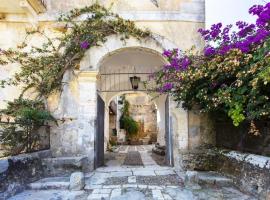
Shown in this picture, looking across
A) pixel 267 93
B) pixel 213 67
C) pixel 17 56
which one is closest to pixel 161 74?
pixel 213 67

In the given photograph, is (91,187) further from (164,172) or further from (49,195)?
(164,172)

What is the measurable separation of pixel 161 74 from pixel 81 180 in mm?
2713

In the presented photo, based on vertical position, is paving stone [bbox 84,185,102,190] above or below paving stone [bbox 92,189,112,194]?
above

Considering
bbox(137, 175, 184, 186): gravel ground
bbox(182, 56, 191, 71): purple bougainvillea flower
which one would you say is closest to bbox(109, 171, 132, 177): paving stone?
bbox(137, 175, 184, 186): gravel ground

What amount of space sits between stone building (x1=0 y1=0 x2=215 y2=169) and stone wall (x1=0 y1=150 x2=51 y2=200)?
1165mm

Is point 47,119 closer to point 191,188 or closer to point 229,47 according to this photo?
point 191,188


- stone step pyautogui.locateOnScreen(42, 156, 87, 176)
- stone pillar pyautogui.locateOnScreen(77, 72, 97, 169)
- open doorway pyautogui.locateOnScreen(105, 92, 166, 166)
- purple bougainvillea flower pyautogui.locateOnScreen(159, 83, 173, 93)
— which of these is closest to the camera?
purple bougainvillea flower pyautogui.locateOnScreen(159, 83, 173, 93)

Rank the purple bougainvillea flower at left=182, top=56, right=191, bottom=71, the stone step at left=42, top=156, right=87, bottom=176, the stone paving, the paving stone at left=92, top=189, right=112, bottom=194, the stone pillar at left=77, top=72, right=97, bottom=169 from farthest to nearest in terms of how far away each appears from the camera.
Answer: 1. the stone pillar at left=77, top=72, right=97, bottom=169
2. the stone step at left=42, top=156, right=87, bottom=176
3. the purple bougainvillea flower at left=182, top=56, right=191, bottom=71
4. the paving stone at left=92, top=189, right=112, bottom=194
5. the stone paving

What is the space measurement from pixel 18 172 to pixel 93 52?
3472mm

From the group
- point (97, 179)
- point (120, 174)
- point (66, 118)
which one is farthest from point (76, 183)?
point (66, 118)

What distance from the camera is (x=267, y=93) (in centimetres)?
451

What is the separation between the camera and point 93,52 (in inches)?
290

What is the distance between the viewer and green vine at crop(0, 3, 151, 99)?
7.18 m

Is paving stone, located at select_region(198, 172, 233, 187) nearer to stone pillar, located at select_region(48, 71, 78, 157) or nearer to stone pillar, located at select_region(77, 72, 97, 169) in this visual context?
stone pillar, located at select_region(77, 72, 97, 169)
